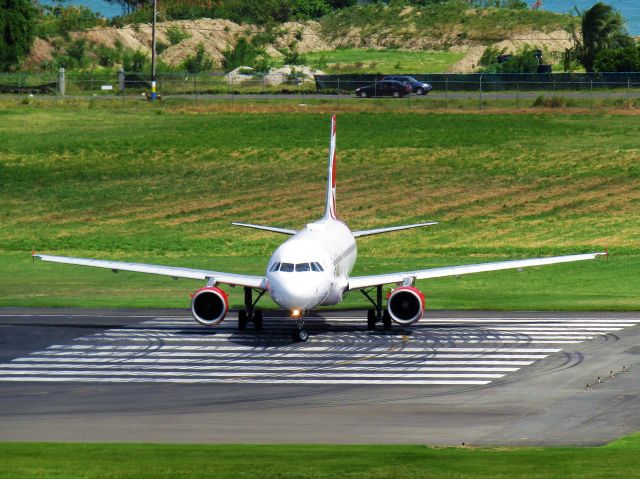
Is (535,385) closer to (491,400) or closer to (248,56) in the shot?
(491,400)

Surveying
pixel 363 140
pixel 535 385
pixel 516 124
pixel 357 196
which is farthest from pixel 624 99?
pixel 535 385

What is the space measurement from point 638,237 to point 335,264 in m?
33.0

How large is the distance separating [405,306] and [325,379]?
7.22 m

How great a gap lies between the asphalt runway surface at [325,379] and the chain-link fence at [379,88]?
7255 cm

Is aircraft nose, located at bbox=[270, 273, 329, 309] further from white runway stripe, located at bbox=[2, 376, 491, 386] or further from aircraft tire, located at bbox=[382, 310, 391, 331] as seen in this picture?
aircraft tire, located at bbox=[382, 310, 391, 331]

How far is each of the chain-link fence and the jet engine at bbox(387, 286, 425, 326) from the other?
251 ft

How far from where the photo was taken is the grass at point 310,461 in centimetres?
2725

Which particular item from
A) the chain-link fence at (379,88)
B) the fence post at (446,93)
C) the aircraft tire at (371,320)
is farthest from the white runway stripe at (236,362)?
the fence post at (446,93)

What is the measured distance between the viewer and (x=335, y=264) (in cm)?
4647

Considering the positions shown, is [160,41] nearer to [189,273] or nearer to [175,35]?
[175,35]

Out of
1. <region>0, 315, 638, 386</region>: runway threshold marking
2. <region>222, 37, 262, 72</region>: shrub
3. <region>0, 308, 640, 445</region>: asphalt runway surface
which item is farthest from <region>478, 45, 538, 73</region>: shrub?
<region>0, 315, 638, 386</region>: runway threshold marking

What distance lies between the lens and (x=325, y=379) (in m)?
40.4

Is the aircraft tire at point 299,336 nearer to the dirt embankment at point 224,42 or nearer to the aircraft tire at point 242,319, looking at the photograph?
the aircraft tire at point 242,319

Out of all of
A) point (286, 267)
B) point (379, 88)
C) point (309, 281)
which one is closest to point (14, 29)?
point (379, 88)
